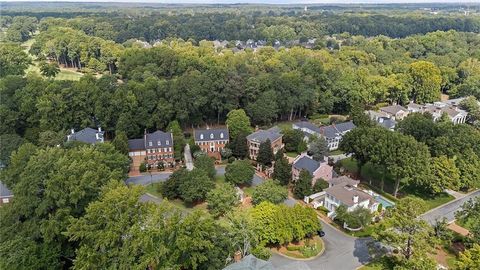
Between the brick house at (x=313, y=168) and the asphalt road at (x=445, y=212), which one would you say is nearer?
the asphalt road at (x=445, y=212)

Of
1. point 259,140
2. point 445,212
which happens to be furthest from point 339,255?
point 259,140

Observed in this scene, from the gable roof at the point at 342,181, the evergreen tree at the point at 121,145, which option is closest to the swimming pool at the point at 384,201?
the gable roof at the point at 342,181

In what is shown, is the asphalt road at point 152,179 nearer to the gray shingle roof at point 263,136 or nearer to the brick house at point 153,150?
the brick house at point 153,150

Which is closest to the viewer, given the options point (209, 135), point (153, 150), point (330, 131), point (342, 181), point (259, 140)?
point (342, 181)

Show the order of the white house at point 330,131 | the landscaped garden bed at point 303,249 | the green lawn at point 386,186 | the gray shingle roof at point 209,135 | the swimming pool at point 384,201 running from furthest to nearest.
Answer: the white house at point 330,131
the gray shingle roof at point 209,135
the green lawn at point 386,186
the swimming pool at point 384,201
the landscaped garden bed at point 303,249

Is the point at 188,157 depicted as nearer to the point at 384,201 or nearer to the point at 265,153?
the point at 265,153

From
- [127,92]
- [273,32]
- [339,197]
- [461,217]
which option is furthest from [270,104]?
[273,32]

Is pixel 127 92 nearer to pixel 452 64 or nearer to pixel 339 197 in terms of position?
pixel 339 197

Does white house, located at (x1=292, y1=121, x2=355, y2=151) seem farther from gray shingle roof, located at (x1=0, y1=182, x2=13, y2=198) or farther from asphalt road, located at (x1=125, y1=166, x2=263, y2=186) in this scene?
gray shingle roof, located at (x1=0, y1=182, x2=13, y2=198)
